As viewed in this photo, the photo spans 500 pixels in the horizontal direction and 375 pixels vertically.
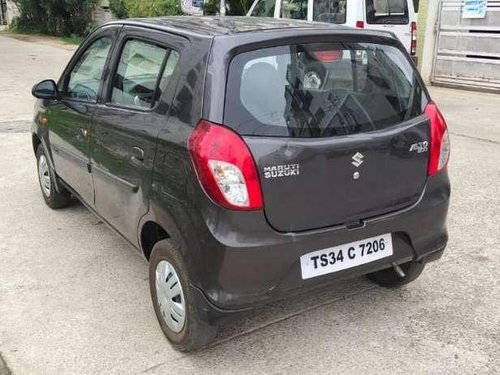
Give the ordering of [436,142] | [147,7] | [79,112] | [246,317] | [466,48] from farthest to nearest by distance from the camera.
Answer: [147,7]
[466,48]
[79,112]
[246,317]
[436,142]

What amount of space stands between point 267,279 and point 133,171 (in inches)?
39.7

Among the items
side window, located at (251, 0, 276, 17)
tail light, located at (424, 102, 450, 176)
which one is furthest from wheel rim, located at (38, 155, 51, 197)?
side window, located at (251, 0, 276, 17)

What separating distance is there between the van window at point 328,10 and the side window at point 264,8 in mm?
872

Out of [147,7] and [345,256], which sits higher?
[147,7]

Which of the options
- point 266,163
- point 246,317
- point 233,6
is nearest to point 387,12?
Result: point 233,6

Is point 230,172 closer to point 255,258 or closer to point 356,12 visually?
point 255,258

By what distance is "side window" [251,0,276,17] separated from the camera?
10.4m

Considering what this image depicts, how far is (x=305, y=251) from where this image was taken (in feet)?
8.73

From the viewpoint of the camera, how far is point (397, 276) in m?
3.50

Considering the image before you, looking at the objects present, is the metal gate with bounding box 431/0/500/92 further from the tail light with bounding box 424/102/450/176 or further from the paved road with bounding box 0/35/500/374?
the tail light with bounding box 424/102/450/176

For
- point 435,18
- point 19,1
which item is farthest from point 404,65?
point 19,1

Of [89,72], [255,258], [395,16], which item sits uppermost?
[395,16]

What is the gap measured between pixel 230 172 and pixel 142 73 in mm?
1115

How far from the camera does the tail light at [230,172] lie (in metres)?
2.52
